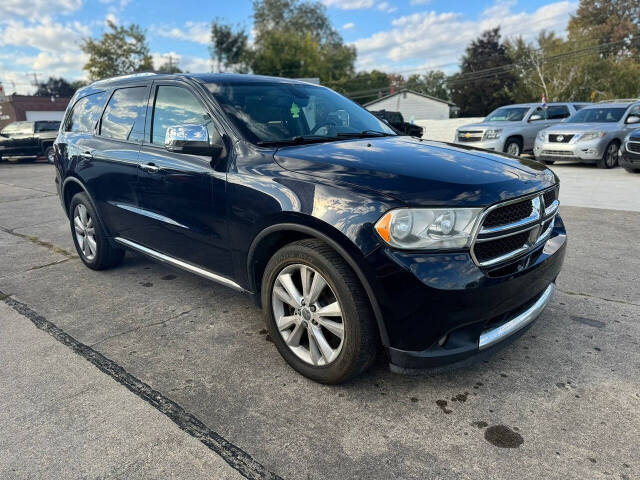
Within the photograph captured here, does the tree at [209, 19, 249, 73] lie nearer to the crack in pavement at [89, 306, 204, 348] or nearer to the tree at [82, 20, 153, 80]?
the tree at [82, 20, 153, 80]

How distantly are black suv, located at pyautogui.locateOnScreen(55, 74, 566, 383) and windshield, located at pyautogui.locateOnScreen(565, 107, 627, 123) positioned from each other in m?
11.3

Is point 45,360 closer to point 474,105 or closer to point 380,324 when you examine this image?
point 380,324

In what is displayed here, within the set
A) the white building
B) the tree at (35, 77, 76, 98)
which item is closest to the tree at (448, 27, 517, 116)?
the white building

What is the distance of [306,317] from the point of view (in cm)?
258

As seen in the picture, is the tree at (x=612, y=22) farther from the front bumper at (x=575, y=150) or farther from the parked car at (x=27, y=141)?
the parked car at (x=27, y=141)

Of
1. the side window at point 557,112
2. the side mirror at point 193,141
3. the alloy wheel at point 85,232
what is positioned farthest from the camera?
the side window at point 557,112

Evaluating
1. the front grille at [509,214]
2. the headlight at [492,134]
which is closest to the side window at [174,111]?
the front grille at [509,214]

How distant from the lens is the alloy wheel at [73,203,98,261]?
4.60m

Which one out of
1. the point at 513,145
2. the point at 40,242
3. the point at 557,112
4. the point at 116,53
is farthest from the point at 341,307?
the point at 116,53

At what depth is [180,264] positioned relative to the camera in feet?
11.4

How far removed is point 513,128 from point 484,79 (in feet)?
145

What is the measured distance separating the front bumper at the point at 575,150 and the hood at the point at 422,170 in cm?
1029

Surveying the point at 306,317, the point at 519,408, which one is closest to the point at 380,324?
the point at 306,317

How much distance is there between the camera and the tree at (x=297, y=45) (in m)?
51.7
